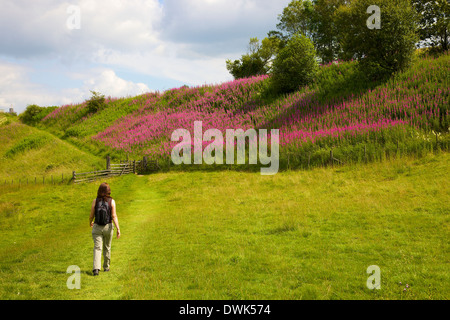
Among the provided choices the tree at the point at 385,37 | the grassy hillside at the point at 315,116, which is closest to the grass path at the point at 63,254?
the grassy hillside at the point at 315,116

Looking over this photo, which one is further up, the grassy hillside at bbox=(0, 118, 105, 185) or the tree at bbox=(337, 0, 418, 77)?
the tree at bbox=(337, 0, 418, 77)

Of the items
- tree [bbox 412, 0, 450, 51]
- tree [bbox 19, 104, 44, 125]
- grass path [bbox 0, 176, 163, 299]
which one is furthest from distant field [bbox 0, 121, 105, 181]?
tree [bbox 412, 0, 450, 51]

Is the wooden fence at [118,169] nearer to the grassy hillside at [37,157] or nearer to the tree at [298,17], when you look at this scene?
the grassy hillside at [37,157]

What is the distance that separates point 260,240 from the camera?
1068cm

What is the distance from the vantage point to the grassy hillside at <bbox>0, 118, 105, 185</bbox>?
3525 cm

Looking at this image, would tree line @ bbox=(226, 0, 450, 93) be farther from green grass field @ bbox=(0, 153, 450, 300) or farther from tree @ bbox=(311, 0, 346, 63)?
green grass field @ bbox=(0, 153, 450, 300)

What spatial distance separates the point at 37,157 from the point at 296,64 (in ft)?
116

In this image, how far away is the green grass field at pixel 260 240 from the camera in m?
7.18

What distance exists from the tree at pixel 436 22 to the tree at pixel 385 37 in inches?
161

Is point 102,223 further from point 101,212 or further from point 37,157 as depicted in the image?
point 37,157

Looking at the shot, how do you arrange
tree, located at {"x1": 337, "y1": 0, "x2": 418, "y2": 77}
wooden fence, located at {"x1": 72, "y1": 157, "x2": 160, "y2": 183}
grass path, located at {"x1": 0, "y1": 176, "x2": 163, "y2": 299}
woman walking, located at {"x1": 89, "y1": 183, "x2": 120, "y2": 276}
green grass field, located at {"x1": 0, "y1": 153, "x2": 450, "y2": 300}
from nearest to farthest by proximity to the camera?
green grass field, located at {"x1": 0, "y1": 153, "x2": 450, "y2": 300}, grass path, located at {"x1": 0, "y1": 176, "x2": 163, "y2": 299}, woman walking, located at {"x1": 89, "y1": 183, "x2": 120, "y2": 276}, tree, located at {"x1": 337, "y1": 0, "x2": 418, "y2": 77}, wooden fence, located at {"x1": 72, "y1": 157, "x2": 160, "y2": 183}

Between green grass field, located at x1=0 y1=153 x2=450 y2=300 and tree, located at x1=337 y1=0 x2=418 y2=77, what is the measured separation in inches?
534
